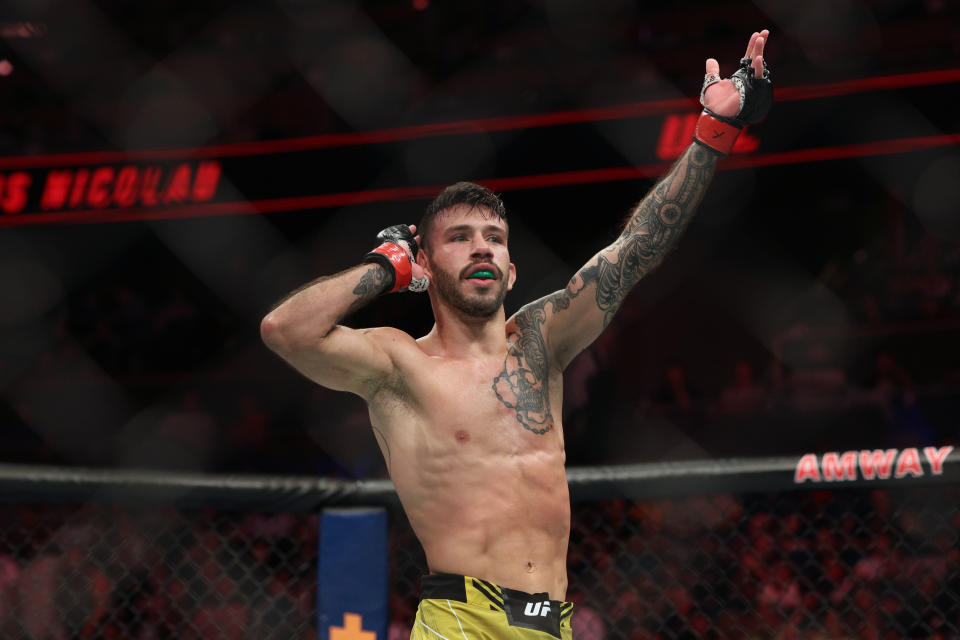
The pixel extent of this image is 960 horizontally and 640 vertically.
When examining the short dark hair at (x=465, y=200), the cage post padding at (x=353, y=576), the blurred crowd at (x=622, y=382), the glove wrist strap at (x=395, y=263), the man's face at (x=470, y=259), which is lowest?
the cage post padding at (x=353, y=576)

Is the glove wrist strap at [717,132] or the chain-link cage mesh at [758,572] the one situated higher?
the glove wrist strap at [717,132]

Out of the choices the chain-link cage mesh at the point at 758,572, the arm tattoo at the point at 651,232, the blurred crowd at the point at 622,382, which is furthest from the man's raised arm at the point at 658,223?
the blurred crowd at the point at 622,382

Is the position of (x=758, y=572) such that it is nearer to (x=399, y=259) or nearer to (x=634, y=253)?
(x=634, y=253)

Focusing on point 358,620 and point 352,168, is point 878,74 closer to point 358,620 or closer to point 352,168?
point 352,168

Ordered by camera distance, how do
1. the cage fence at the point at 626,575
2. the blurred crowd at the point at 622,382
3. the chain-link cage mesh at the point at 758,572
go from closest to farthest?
the cage fence at the point at 626,575
the chain-link cage mesh at the point at 758,572
the blurred crowd at the point at 622,382

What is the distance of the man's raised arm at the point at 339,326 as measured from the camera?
5.65ft

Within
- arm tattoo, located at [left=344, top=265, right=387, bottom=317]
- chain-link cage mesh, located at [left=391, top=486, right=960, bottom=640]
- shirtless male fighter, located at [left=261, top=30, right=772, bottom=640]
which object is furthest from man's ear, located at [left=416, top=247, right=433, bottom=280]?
chain-link cage mesh, located at [left=391, top=486, right=960, bottom=640]

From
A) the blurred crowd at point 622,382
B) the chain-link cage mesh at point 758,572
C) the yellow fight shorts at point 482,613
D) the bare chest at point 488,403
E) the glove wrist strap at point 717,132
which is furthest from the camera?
the blurred crowd at point 622,382

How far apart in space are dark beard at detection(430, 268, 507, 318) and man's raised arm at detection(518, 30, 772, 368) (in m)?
0.13

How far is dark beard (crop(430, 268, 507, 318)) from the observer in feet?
6.28

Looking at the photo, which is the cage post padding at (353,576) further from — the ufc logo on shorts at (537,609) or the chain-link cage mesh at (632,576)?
the chain-link cage mesh at (632,576)

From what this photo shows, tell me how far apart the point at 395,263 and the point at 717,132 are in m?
0.65

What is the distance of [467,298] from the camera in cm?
191

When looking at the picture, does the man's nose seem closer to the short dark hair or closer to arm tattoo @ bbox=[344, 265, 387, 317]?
the short dark hair
